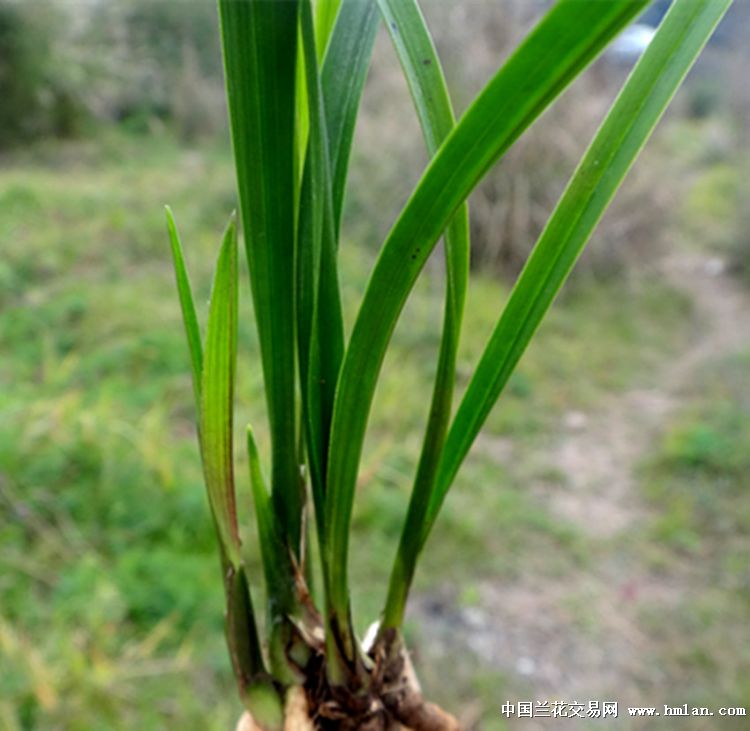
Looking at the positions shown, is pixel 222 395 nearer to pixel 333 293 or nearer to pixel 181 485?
pixel 333 293

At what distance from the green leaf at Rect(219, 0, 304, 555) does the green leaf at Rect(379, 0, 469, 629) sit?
0.06 metres

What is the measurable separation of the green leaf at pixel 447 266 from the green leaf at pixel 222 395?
8 cm

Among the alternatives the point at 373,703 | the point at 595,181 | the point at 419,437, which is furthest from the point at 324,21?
the point at 419,437

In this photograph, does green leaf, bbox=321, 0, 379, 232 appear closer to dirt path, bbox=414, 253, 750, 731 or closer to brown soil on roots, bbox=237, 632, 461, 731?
brown soil on roots, bbox=237, 632, 461, 731

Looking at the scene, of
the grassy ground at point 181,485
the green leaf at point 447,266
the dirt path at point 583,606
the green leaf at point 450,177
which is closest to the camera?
the green leaf at point 450,177

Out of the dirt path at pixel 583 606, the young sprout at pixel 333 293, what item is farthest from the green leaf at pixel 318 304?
the dirt path at pixel 583 606

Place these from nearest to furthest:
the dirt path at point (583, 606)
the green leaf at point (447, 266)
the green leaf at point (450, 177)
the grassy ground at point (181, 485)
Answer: the green leaf at point (450, 177) < the green leaf at point (447, 266) < the grassy ground at point (181, 485) < the dirt path at point (583, 606)

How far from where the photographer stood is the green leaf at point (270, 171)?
8.3 inches

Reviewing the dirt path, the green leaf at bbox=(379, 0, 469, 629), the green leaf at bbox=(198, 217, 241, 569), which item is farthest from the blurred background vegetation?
the green leaf at bbox=(198, 217, 241, 569)

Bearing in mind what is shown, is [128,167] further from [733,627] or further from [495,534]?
[733,627]

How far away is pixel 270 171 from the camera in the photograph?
0.24m

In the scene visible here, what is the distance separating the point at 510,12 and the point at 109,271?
2.13 m

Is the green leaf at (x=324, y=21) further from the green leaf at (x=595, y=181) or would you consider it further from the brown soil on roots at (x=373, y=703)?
the brown soil on roots at (x=373, y=703)

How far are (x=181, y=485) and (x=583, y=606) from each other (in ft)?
3.04
